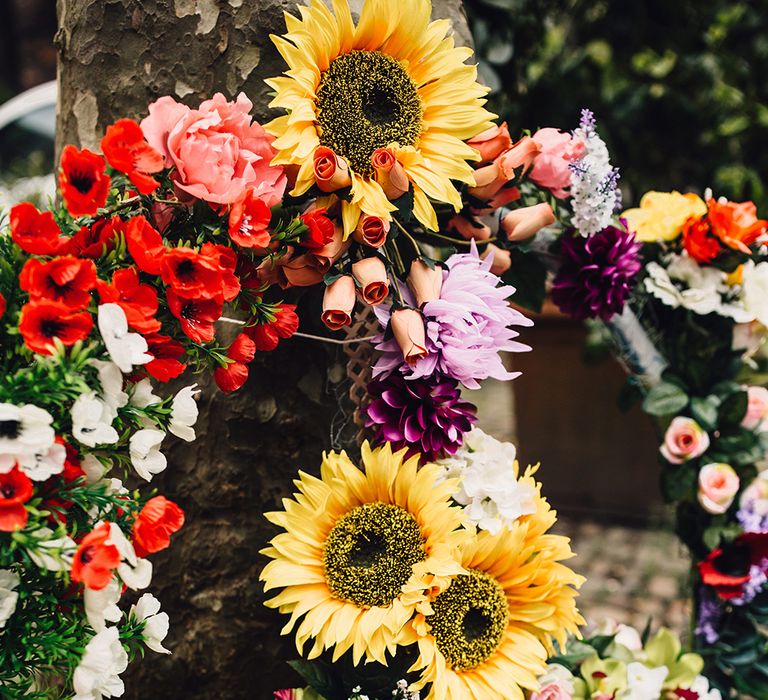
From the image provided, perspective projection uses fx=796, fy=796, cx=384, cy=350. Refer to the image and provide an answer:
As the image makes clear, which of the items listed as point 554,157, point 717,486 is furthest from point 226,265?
point 717,486

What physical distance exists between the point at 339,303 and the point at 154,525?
1.14 feet

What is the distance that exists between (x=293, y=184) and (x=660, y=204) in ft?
2.60

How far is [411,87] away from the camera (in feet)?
3.46

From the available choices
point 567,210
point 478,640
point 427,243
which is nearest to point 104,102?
point 427,243

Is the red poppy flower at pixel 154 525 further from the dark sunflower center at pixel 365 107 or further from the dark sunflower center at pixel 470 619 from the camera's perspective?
the dark sunflower center at pixel 365 107

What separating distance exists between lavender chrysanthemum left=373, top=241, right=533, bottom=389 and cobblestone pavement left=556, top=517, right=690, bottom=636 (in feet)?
5.50

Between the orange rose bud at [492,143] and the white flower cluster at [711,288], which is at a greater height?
the orange rose bud at [492,143]

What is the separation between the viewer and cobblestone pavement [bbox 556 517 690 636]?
264 cm

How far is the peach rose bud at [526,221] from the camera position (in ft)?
3.89

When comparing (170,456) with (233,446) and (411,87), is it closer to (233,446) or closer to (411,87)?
(233,446)

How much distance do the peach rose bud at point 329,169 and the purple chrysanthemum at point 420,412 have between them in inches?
10.4

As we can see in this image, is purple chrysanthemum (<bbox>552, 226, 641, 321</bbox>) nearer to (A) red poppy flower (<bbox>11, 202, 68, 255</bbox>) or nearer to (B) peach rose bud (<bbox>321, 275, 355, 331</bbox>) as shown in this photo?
(B) peach rose bud (<bbox>321, 275, 355, 331</bbox>)

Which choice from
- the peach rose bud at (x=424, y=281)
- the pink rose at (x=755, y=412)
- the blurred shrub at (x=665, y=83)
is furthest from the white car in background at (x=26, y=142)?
the pink rose at (x=755, y=412)

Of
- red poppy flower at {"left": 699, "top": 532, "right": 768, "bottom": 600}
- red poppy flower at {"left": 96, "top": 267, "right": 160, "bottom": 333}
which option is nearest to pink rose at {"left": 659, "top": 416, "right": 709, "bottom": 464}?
red poppy flower at {"left": 699, "top": 532, "right": 768, "bottom": 600}
